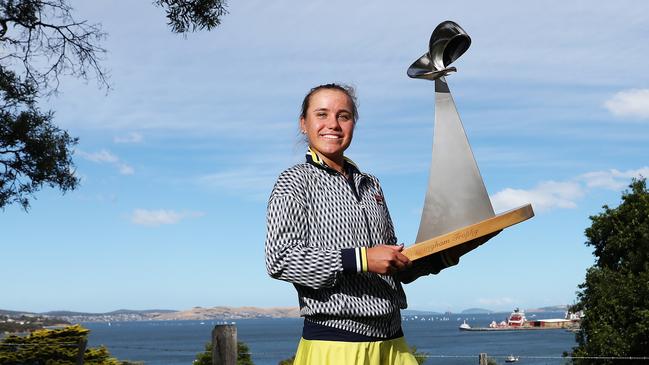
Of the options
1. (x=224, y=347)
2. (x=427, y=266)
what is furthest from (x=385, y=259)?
(x=224, y=347)

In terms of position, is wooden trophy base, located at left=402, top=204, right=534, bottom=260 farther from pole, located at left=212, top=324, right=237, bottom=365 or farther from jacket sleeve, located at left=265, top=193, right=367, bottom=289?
pole, located at left=212, top=324, right=237, bottom=365

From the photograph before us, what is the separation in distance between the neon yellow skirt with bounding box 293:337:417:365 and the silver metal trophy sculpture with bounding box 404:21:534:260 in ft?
0.91

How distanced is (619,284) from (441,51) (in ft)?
60.6

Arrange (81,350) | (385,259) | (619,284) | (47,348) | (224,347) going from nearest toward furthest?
1. (385,259)
2. (224,347)
3. (81,350)
4. (47,348)
5. (619,284)

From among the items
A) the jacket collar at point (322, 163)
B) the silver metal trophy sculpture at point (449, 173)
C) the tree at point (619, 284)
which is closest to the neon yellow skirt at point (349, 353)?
the silver metal trophy sculpture at point (449, 173)

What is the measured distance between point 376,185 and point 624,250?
63.9 ft

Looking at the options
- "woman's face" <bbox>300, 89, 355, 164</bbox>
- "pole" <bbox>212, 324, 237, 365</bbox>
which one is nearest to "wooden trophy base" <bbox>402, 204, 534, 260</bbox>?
"woman's face" <bbox>300, 89, 355, 164</bbox>

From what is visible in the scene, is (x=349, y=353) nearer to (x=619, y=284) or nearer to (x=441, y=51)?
(x=441, y=51)

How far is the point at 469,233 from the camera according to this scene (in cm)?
198

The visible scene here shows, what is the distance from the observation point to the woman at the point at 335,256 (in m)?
1.91

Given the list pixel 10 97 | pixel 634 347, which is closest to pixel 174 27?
pixel 10 97

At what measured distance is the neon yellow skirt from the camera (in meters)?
1.95

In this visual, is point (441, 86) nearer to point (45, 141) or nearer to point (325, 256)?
point (325, 256)

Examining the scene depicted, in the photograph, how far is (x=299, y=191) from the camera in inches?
79.7
